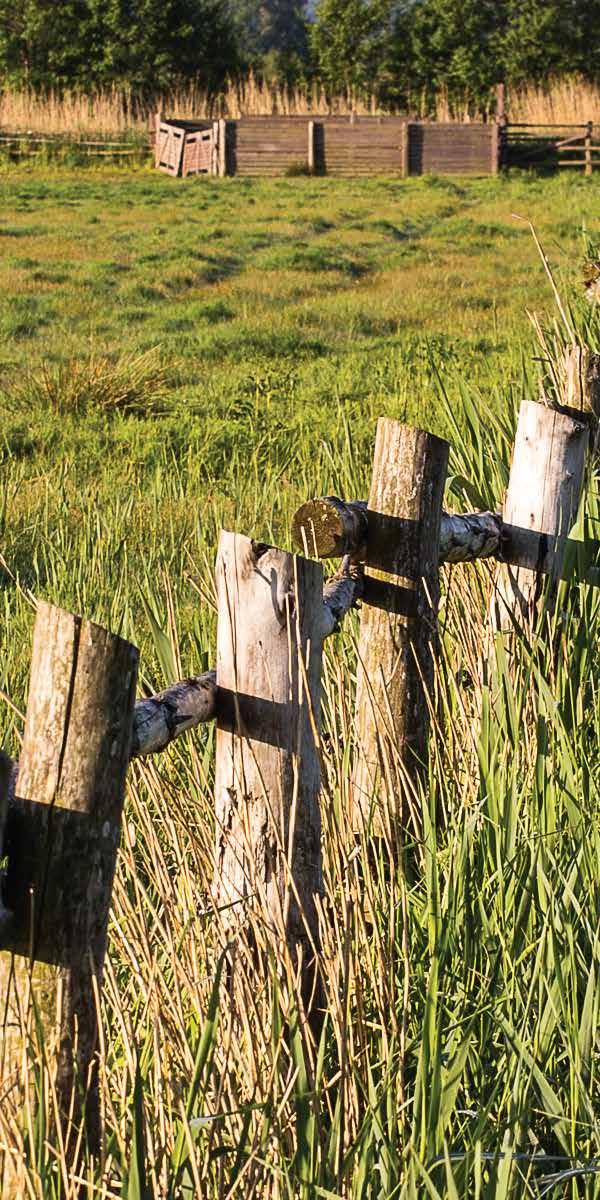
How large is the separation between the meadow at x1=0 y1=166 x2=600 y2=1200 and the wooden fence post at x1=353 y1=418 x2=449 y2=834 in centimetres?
7

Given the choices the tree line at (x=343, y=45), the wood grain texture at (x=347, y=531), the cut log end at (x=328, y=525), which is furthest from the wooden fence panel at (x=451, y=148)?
the cut log end at (x=328, y=525)

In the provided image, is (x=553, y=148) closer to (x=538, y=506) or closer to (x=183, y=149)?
(x=183, y=149)

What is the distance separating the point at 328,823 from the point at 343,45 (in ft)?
146

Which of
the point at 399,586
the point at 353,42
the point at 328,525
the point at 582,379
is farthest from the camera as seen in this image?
the point at 353,42

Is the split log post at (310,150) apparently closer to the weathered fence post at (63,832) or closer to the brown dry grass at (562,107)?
the brown dry grass at (562,107)

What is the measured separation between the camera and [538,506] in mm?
→ 2779

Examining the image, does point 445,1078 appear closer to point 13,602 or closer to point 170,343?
point 13,602

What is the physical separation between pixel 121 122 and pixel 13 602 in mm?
29348

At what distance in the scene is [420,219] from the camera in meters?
19.6

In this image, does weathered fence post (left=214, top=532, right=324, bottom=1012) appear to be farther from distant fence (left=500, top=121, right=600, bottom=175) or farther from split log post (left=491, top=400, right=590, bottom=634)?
distant fence (left=500, top=121, right=600, bottom=175)

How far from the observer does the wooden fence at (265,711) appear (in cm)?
130

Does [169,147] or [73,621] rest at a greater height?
[169,147]

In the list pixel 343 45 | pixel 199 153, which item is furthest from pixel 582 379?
pixel 343 45

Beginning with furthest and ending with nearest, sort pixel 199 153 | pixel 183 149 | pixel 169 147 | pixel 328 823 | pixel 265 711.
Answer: pixel 169 147 → pixel 183 149 → pixel 199 153 → pixel 328 823 → pixel 265 711
